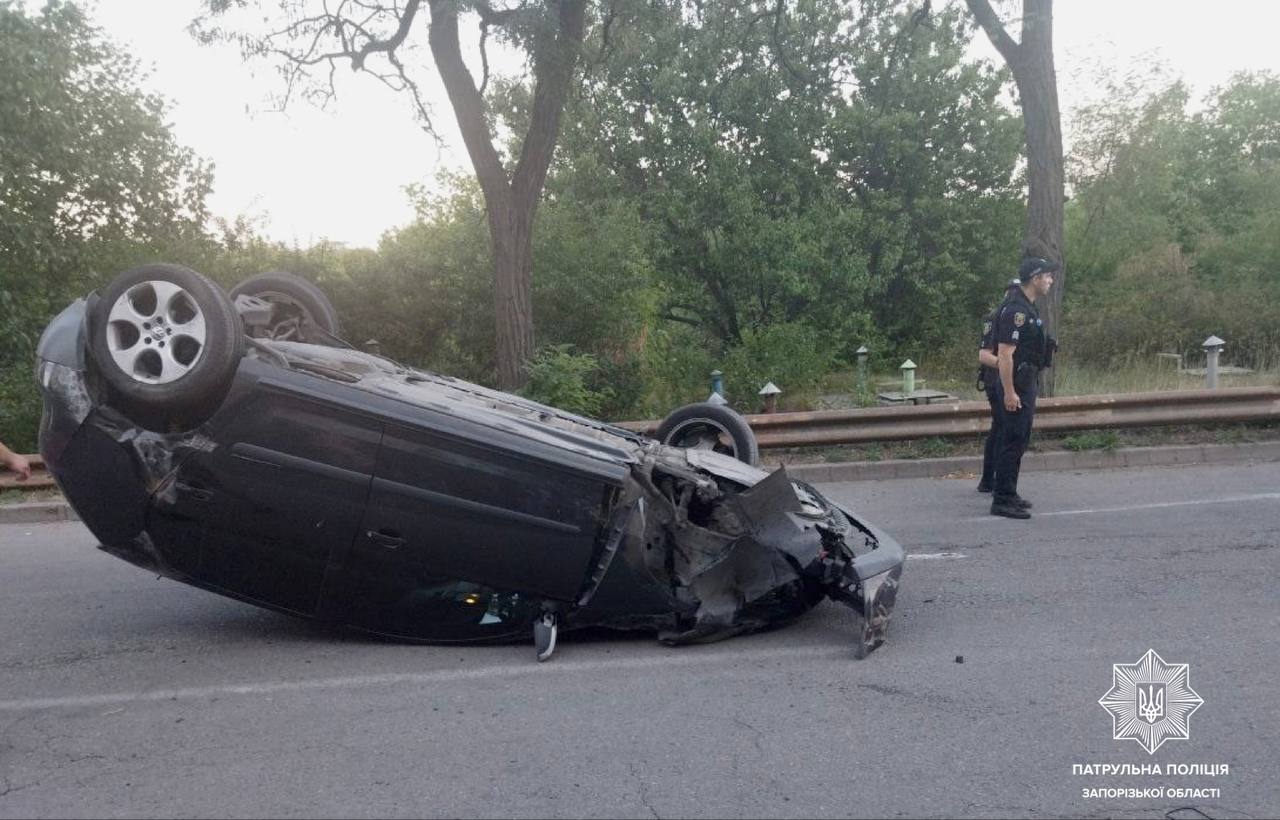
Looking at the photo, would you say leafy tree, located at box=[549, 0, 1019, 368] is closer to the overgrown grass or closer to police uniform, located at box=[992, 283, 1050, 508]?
the overgrown grass

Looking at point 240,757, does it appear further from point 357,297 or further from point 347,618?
point 357,297

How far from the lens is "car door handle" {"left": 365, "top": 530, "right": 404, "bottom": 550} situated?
165 inches

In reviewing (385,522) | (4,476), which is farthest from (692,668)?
(4,476)

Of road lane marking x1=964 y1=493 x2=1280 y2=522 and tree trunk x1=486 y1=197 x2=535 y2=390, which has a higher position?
tree trunk x1=486 y1=197 x2=535 y2=390

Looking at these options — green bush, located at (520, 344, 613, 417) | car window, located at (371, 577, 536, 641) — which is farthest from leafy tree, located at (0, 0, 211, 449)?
car window, located at (371, 577, 536, 641)

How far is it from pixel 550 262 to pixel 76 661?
9.82 meters

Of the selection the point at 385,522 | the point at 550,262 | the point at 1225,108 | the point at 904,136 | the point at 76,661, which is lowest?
the point at 76,661

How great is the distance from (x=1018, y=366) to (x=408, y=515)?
16.1 ft

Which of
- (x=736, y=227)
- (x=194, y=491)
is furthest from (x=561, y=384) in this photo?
(x=736, y=227)

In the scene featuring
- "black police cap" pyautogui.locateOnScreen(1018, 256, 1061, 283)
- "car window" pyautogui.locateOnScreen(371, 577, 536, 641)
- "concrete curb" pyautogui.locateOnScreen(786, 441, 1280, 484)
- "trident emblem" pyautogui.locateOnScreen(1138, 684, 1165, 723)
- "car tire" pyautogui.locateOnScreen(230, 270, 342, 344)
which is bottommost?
"trident emblem" pyautogui.locateOnScreen(1138, 684, 1165, 723)

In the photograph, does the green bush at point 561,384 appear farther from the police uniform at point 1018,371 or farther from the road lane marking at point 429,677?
the road lane marking at point 429,677

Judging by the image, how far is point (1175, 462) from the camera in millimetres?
9430

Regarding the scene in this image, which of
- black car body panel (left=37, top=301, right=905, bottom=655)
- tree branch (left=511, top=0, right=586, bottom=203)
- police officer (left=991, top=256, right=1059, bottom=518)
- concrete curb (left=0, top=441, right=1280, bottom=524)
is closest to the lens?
black car body panel (left=37, top=301, right=905, bottom=655)

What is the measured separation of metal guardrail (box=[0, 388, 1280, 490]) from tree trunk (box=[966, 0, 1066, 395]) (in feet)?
5.45
